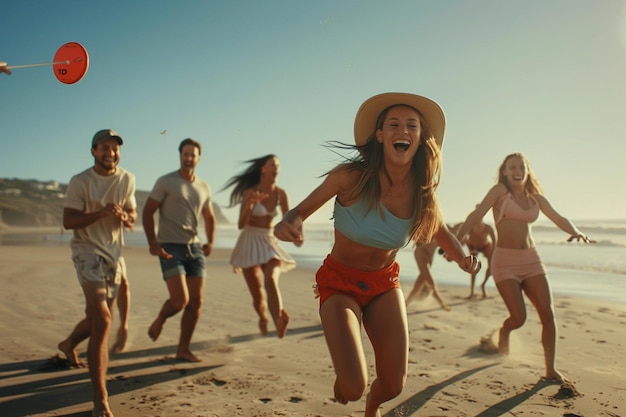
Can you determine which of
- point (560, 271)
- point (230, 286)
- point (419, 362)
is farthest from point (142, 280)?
point (560, 271)

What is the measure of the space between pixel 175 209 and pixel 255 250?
1226 mm

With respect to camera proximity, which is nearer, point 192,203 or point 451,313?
point 192,203

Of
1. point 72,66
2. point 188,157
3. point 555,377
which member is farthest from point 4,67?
point 555,377

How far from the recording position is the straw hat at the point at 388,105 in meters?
3.51

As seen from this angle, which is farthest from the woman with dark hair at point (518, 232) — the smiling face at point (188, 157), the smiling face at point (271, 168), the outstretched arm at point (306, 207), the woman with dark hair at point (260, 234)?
the smiling face at point (188, 157)

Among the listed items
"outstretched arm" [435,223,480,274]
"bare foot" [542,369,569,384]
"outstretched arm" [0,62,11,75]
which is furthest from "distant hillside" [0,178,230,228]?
"outstretched arm" [435,223,480,274]

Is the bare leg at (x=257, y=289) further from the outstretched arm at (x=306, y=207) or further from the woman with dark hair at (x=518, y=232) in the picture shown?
the outstretched arm at (x=306, y=207)

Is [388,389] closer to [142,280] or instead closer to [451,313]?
[451,313]

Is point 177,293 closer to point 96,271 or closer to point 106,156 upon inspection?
point 96,271

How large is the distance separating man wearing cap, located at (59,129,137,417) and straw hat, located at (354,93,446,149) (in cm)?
203

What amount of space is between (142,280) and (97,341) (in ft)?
30.2

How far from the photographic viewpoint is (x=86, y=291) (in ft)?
13.7

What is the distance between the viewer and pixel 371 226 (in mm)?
3244

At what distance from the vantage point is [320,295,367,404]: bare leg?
9.57 ft
